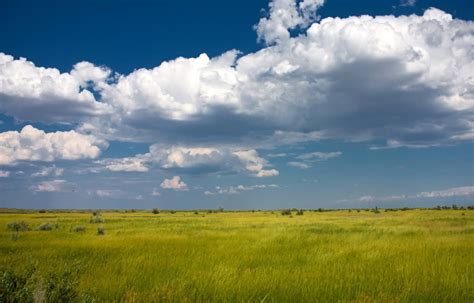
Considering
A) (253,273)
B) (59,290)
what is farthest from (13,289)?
(253,273)

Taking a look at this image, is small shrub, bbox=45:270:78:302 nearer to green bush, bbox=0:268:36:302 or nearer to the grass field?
the grass field

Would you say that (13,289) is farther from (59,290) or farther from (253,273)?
(253,273)

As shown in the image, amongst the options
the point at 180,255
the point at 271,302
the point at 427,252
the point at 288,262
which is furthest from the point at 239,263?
the point at 427,252

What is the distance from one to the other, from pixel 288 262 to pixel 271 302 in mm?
5111

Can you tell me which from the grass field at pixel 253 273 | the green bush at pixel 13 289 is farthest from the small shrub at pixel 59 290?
the green bush at pixel 13 289

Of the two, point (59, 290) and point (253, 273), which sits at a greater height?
point (59, 290)

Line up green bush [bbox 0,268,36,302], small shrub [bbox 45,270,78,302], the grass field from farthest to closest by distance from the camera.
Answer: the grass field, small shrub [bbox 45,270,78,302], green bush [bbox 0,268,36,302]

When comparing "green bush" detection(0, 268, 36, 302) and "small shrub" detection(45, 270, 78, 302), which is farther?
"small shrub" detection(45, 270, 78, 302)

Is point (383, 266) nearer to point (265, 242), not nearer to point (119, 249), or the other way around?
point (265, 242)

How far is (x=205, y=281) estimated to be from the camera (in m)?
9.82

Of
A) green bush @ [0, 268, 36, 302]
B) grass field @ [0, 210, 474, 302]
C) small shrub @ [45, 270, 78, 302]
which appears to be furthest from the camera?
grass field @ [0, 210, 474, 302]

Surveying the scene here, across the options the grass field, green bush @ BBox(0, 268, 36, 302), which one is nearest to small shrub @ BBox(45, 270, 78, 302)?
the grass field

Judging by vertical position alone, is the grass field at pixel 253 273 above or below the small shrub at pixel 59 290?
below

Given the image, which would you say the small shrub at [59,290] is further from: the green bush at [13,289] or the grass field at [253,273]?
the green bush at [13,289]
